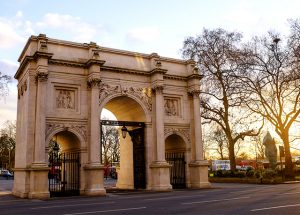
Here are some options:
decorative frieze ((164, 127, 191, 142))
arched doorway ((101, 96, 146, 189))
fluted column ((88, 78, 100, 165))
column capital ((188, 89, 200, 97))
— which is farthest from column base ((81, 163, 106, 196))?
column capital ((188, 89, 200, 97))

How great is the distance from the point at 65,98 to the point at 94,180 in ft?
18.9

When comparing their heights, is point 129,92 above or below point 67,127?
above

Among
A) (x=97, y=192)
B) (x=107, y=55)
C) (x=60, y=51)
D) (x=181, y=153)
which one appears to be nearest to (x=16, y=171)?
(x=97, y=192)

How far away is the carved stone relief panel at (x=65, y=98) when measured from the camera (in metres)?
22.8

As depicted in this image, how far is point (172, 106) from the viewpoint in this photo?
27219mm

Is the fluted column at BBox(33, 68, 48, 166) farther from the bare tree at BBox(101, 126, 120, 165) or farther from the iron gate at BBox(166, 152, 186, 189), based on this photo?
the bare tree at BBox(101, 126, 120, 165)

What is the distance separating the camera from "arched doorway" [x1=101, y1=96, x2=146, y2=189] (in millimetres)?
25281

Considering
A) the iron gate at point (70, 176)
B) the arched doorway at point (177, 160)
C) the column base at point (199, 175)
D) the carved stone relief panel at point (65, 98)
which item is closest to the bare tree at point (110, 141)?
the arched doorway at point (177, 160)

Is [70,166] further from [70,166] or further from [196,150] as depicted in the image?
[196,150]

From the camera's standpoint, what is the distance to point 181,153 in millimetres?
27297

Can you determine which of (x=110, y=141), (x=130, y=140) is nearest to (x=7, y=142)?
(x=110, y=141)

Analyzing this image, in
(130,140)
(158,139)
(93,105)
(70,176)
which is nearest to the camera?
(93,105)

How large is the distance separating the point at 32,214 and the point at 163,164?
13.4 m

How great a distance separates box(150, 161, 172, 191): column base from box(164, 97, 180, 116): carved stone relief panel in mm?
4326
